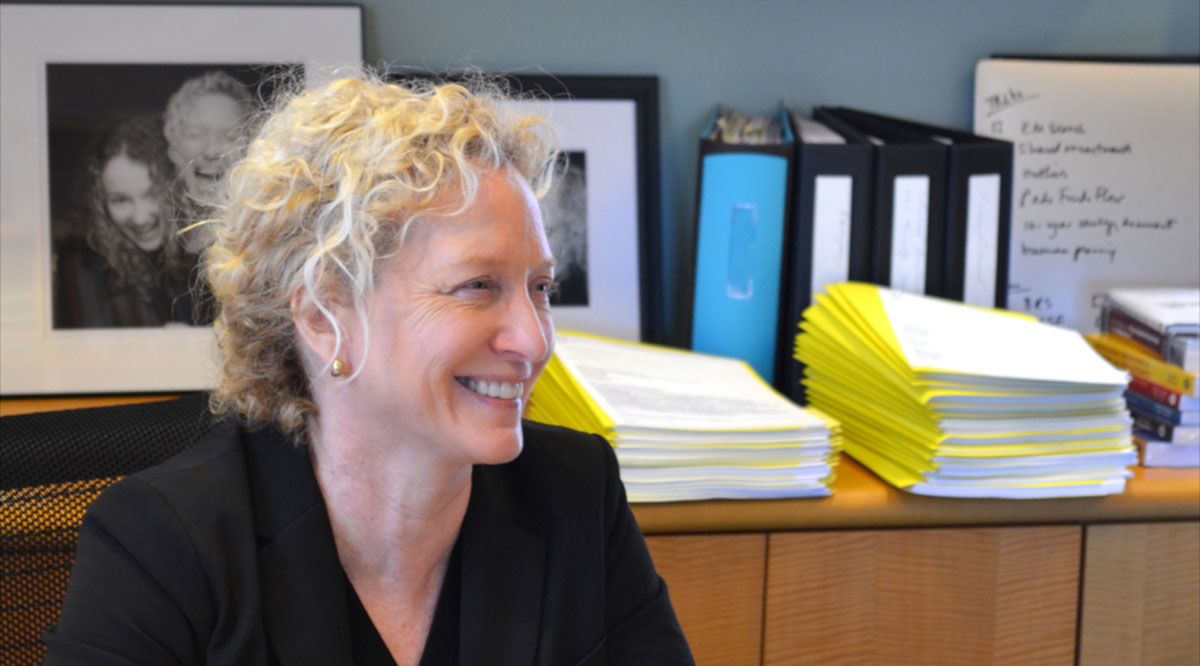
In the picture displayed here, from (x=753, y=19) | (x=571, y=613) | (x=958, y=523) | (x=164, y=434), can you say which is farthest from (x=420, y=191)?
(x=753, y=19)

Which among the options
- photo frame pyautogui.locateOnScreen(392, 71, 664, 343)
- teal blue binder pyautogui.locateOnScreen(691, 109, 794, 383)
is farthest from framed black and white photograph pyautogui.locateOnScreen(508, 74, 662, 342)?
teal blue binder pyautogui.locateOnScreen(691, 109, 794, 383)

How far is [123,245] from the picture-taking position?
175 centimetres

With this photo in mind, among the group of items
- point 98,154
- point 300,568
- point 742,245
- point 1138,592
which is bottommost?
point 1138,592

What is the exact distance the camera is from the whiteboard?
1.97 metres

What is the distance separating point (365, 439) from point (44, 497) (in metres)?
0.29

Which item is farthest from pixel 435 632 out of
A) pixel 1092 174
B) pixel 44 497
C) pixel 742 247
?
pixel 1092 174

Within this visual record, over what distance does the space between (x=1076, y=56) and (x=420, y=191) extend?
1.41m

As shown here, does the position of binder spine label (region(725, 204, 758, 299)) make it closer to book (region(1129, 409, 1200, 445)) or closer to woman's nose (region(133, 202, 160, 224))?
book (region(1129, 409, 1200, 445))

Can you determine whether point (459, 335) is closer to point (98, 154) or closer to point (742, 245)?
point (742, 245)

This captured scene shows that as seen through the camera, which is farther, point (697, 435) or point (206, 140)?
point (206, 140)

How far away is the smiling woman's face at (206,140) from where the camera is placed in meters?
1.76

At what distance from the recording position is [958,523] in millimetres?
1497

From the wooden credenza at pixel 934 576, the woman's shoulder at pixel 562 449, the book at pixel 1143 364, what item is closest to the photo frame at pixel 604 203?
the wooden credenza at pixel 934 576

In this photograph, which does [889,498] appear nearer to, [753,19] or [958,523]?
[958,523]
